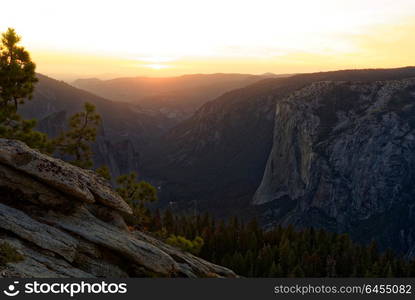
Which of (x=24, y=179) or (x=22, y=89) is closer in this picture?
(x=24, y=179)

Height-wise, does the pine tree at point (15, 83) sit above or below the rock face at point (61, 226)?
above

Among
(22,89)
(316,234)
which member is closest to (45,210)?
(22,89)

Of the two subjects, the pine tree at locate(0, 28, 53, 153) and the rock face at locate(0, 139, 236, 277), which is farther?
the pine tree at locate(0, 28, 53, 153)

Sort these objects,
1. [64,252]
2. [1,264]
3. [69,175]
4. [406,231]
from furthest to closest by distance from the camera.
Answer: [406,231], [69,175], [64,252], [1,264]

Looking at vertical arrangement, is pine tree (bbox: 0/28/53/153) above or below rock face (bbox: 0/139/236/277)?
above

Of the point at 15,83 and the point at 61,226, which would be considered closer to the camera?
the point at 61,226

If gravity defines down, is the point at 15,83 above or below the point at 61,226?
above

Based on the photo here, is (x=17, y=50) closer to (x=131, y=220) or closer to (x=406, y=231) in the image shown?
(x=131, y=220)

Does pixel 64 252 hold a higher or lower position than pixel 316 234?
higher
